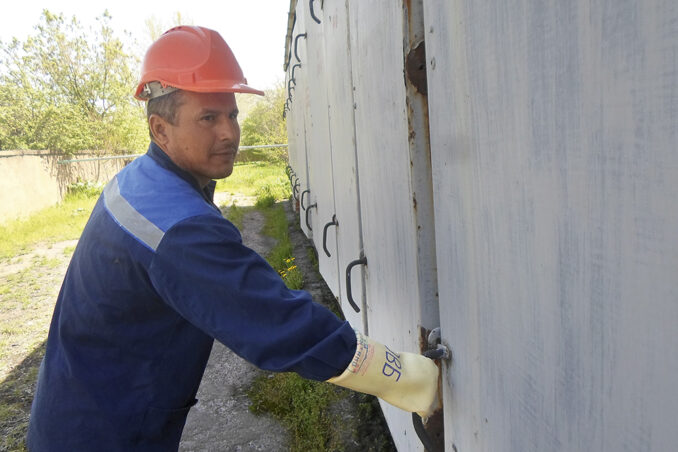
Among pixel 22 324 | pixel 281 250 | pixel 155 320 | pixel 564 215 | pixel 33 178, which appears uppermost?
pixel 33 178

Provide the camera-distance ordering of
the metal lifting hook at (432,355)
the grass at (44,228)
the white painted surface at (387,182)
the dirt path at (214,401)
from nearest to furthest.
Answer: the metal lifting hook at (432,355), the white painted surface at (387,182), the dirt path at (214,401), the grass at (44,228)

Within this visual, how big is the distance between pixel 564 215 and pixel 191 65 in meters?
1.19

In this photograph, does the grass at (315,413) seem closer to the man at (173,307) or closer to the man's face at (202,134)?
the man at (173,307)

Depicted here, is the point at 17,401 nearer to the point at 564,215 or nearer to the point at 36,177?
the point at 564,215

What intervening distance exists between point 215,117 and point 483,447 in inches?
46.2

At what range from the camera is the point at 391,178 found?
158cm

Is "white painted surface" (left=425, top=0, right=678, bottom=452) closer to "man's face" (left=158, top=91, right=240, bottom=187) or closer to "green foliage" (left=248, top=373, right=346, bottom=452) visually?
"man's face" (left=158, top=91, right=240, bottom=187)

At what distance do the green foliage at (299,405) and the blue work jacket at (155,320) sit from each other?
1.31m

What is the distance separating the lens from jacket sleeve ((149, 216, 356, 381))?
1135 mm

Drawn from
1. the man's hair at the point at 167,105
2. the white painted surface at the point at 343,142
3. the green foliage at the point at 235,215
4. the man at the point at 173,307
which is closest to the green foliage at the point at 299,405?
the white painted surface at the point at 343,142

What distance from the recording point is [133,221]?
Answer: 125 centimetres

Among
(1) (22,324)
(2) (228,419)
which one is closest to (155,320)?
(2) (228,419)

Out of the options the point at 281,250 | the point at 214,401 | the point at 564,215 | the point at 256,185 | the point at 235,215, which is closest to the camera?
the point at 564,215

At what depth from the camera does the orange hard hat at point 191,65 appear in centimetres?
146
